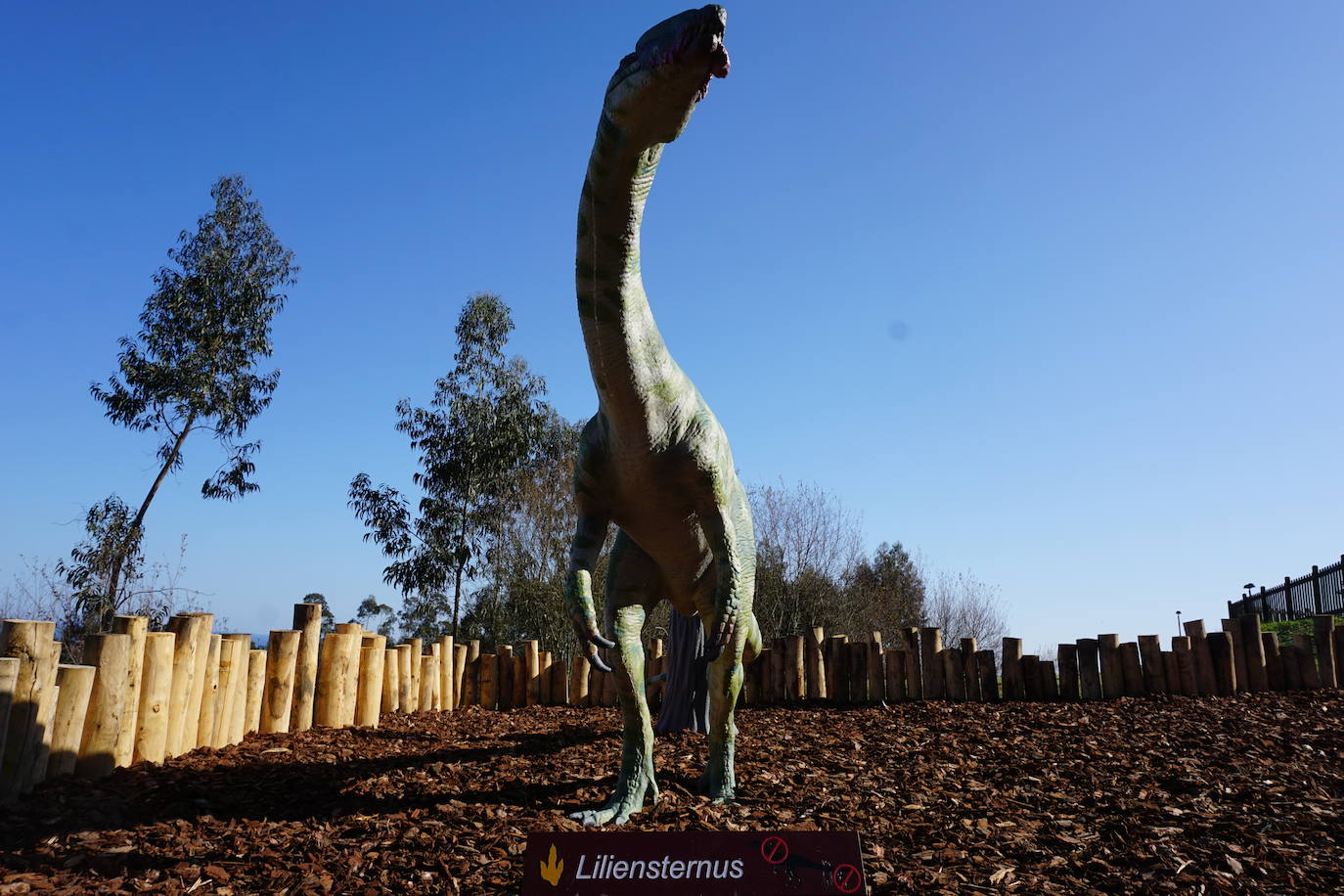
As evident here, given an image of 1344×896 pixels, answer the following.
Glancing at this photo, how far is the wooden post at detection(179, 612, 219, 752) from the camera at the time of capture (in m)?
5.94

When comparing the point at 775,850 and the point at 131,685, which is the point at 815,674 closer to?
the point at 131,685

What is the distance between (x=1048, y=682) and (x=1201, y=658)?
60.7 inches

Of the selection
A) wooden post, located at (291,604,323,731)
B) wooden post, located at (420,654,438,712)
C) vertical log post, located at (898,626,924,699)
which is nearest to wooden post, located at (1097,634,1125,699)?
vertical log post, located at (898,626,924,699)

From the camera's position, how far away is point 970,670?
896 centimetres

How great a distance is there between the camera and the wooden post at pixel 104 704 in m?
5.16

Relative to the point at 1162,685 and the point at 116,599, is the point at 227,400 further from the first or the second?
the point at 1162,685

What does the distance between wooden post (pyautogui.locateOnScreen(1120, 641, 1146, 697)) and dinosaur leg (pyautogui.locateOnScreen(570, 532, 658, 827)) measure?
21.4 feet

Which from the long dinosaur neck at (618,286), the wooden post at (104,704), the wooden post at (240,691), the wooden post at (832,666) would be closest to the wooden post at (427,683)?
the wooden post at (240,691)

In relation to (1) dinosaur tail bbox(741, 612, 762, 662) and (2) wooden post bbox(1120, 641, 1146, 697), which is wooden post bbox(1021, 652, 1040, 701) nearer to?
(2) wooden post bbox(1120, 641, 1146, 697)

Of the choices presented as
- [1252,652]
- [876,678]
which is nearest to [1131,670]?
[1252,652]

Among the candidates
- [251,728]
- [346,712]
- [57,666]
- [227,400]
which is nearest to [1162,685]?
[346,712]

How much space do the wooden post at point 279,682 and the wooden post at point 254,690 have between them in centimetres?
9

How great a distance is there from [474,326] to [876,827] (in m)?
17.0

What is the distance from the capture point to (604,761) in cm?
584
